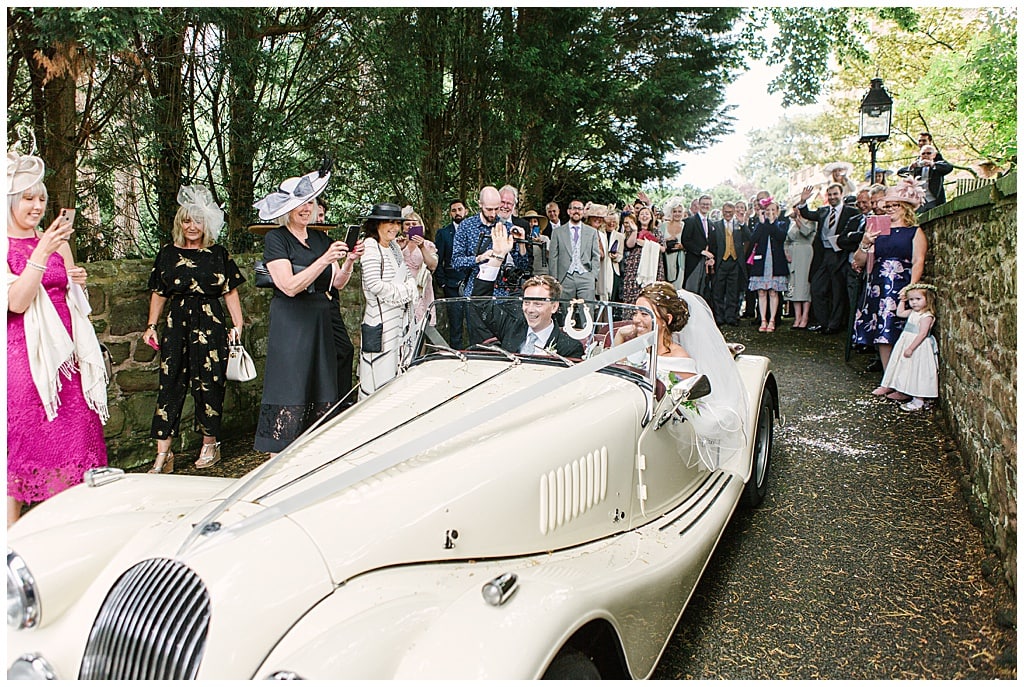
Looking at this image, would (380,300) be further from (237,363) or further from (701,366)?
(701,366)

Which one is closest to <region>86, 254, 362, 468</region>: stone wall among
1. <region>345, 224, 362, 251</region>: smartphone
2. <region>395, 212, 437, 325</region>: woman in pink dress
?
<region>345, 224, 362, 251</region>: smartphone

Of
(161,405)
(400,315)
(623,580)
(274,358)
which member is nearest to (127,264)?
(161,405)

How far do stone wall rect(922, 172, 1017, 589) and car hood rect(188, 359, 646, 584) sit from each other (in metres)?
1.85

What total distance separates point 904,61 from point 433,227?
914 centimetres

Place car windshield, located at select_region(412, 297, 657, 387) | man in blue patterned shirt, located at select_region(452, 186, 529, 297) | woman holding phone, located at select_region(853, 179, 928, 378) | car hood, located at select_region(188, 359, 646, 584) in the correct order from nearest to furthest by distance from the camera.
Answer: car hood, located at select_region(188, 359, 646, 584)
car windshield, located at select_region(412, 297, 657, 387)
man in blue patterned shirt, located at select_region(452, 186, 529, 297)
woman holding phone, located at select_region(853, 179, 928, 378)

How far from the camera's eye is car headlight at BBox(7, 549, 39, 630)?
1945 mm

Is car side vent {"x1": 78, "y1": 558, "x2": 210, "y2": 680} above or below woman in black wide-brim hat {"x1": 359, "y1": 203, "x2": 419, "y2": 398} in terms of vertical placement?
below

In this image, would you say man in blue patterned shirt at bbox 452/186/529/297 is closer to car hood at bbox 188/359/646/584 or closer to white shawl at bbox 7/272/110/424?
white shawl at bbox 7/272/110/424

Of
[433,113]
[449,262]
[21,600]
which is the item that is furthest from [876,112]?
[21,600]

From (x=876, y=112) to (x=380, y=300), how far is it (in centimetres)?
729

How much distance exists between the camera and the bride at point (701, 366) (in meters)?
3.33

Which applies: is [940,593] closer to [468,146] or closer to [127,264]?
[127,264]

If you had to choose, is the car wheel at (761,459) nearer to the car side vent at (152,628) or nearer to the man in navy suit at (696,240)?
the car side vent at (152,628)

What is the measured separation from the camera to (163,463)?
458cm
